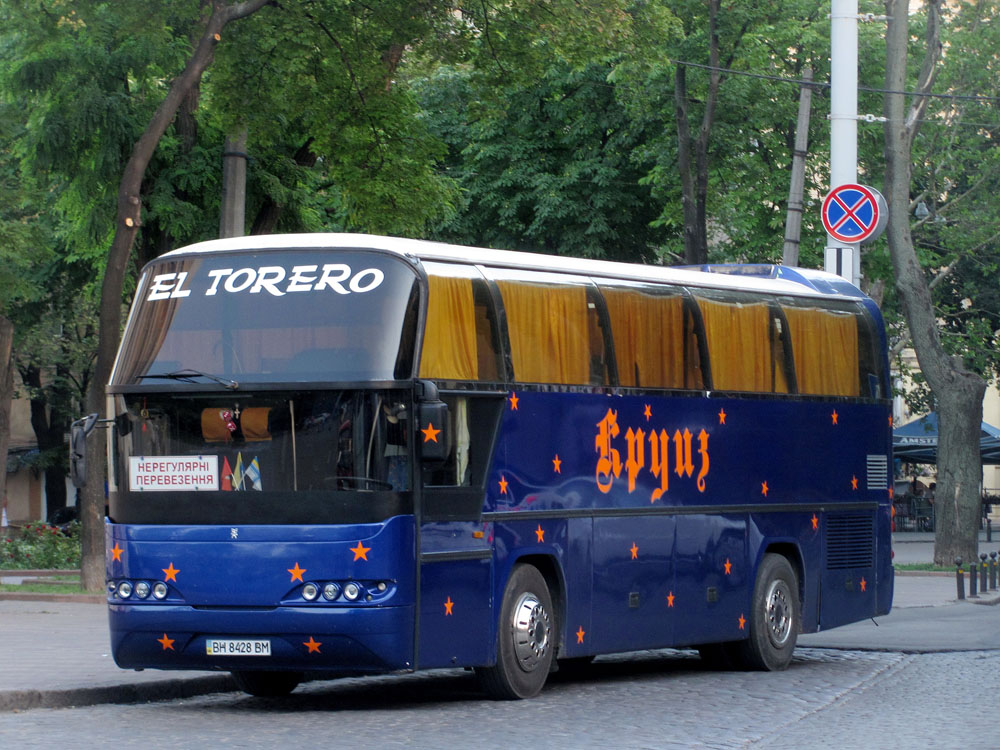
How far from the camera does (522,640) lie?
39.3ft

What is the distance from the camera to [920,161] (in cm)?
4106

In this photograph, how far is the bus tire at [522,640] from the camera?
38.7 feet

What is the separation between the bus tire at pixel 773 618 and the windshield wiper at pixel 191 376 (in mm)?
5865

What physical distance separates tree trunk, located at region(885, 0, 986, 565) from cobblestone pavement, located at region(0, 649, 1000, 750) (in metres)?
14.2

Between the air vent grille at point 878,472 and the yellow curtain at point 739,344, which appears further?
the air vent grille at point 878,472

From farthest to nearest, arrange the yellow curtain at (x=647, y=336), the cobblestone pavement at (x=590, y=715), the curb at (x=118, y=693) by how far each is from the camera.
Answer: the yellow curtain at (x=647, y=336) < the curb at (x=118, y=693) < the cobblestone pavement at (x=590, y=715)

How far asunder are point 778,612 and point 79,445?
688 cm

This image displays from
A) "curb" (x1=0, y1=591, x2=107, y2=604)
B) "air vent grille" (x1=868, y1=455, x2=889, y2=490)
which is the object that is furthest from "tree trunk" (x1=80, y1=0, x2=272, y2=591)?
"air vent grille" (x1=868, y1=455, x2=889, y2=490)

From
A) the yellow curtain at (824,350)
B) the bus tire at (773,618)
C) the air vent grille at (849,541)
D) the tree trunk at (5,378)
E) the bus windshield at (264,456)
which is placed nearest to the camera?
the bus windshield at (264,456)

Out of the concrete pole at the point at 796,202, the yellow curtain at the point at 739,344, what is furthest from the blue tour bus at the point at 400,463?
the concrete pole at the point at 796,202

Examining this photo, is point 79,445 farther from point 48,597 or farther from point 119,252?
point 48,597

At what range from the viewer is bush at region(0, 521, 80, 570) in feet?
95.7

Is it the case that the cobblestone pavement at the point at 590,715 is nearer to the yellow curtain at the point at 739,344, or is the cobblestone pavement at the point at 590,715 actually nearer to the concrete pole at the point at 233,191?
the yellow curtain at the point at 739,344

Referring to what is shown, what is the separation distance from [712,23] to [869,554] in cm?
1392
